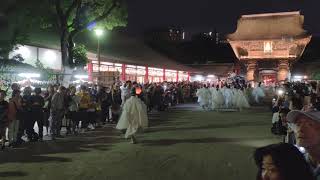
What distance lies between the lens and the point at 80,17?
23094 millimetres

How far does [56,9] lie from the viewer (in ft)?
69.8

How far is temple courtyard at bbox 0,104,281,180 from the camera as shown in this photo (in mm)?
7977

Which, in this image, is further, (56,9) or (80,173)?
A: (56,9)

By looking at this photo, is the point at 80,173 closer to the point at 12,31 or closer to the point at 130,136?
the point at 130,136

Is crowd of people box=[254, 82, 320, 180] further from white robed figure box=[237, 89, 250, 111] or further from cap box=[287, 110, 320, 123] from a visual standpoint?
white robed figure box=[237, 89, 250, 111]

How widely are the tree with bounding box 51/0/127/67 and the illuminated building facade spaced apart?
27047mm

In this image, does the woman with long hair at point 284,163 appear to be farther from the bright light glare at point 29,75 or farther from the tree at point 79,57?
the tree at point 79,57

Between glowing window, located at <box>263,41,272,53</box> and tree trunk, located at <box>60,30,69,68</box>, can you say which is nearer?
tree trunk, located at <box>60,30,69,68</box>

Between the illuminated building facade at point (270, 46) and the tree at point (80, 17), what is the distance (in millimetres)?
27047

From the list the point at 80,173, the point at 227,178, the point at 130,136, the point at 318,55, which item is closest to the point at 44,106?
the point at 130,136

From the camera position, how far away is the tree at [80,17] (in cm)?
2170

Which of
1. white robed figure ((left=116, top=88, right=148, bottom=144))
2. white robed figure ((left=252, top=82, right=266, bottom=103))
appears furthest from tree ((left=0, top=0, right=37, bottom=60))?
white robed figure ((left=252, top=82, right=266, bottom=103))

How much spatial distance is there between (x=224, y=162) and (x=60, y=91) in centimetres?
648

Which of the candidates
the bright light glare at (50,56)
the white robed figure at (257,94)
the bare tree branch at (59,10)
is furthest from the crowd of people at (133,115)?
the white robed figure at (257,94)
